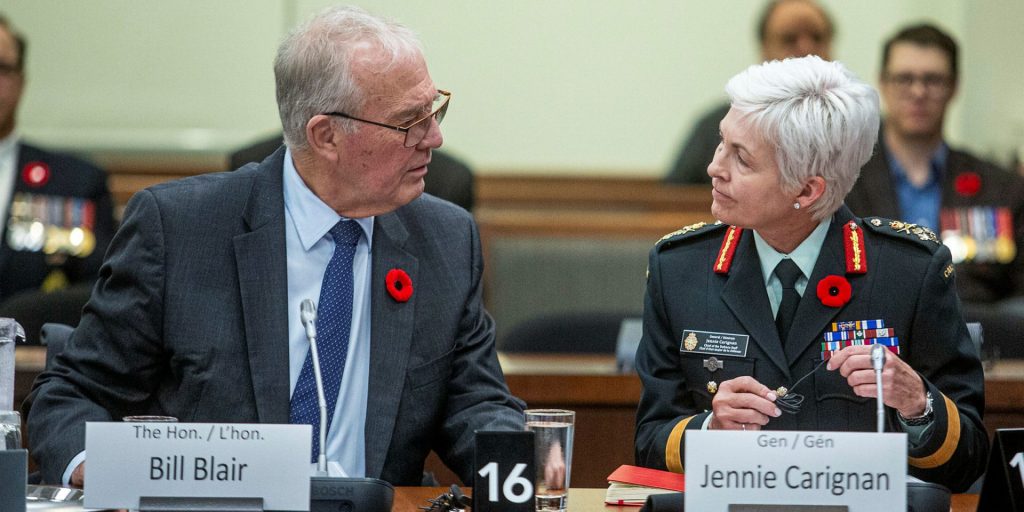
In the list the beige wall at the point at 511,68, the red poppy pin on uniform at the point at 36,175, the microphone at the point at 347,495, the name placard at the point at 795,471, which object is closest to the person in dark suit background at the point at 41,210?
the red poppy pin on uniform at the point at 36,175

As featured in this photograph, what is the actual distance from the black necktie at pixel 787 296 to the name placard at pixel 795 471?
0.62 metres

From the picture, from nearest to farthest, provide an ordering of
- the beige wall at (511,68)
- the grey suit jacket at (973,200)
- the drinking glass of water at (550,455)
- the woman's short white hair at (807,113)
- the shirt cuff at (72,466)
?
1. the drinking glass of water at (550,455)
2. the shirt cuff at (72,466)
3. the woman's short white hair at (807,113)
4. the grey suit jacket at (973,200)
5. the beige wall at (511,68)

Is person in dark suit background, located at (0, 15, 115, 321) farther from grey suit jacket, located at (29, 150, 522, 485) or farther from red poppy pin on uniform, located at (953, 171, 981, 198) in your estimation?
red poppy pin on uniform, located at (953, 171, 981, 198)

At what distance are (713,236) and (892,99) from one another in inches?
110

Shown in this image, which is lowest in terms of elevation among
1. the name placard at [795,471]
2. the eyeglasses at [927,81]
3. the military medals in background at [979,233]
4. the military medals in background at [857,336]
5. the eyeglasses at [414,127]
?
the name placard at [795,471]

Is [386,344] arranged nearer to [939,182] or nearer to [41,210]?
[41,210]

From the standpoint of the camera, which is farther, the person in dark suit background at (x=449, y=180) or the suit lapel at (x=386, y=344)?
the person in dark suit background at (x=449, y=180)

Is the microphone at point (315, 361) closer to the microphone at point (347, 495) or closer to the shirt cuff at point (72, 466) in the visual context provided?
the microphone at point (347, 495)

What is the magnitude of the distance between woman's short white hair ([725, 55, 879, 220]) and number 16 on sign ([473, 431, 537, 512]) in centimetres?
76

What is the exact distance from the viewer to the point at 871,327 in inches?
95.2

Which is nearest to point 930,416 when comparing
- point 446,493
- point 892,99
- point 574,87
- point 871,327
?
point 871,327

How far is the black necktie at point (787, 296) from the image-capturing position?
2.44m

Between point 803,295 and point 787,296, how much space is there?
0.10 ft

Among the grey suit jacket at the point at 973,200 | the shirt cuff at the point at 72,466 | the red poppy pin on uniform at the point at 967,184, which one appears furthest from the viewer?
the red poppy pin on uniform at the point at 967,184
